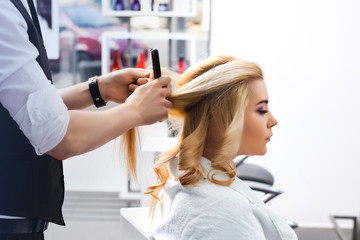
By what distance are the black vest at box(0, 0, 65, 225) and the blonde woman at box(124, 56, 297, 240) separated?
0.32m

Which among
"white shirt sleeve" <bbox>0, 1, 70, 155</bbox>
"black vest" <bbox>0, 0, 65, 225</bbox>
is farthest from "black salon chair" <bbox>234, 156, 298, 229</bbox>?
"white shirt sleeve" <bbox>0, 1, 70, 155</bbox>

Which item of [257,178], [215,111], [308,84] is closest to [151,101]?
[215,111]

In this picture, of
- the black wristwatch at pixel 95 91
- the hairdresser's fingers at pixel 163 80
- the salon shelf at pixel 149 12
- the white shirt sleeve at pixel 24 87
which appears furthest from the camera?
the salon shelf at pixel 149 12

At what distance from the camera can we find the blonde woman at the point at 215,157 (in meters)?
1.07

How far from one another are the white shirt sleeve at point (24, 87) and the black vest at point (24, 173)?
0.16m

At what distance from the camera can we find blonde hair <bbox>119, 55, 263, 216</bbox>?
1206 millimetres

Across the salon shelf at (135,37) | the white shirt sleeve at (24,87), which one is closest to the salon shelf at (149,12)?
the salon shelf at (135,37)

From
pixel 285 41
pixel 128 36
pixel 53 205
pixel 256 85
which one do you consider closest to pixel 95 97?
pixel 53 205

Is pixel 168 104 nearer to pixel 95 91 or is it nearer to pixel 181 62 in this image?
pixel 95 91

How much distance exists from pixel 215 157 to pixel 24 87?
56cm

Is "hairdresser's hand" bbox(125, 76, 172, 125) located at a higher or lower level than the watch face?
higher

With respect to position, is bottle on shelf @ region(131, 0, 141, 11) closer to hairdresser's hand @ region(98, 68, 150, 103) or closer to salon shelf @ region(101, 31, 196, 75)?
salon shelf @ region(101, 31, 196, 75)

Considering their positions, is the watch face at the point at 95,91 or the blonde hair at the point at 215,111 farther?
the watch face at the point at 95,91

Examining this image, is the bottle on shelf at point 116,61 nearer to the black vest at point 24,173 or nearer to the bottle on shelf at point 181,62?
the bottle on shelf at point 181,62
